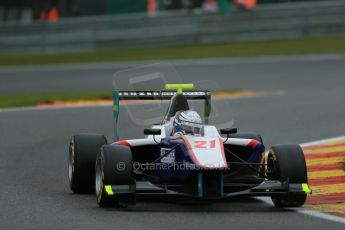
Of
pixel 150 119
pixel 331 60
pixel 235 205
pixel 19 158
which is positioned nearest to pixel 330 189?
pixel 235 205

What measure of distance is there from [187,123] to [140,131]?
6.30 meters

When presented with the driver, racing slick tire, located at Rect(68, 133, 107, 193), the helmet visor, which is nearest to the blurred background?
racing slick tire, located at Rect(68, 133, 107, 193)

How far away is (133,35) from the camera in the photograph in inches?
1384

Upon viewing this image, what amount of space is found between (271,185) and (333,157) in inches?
132

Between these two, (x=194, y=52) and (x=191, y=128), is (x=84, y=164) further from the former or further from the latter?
(x=194, y=52)

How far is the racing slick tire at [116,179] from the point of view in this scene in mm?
9539

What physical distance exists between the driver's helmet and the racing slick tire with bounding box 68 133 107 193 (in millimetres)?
908

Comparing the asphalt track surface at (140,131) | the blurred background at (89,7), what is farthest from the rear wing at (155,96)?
the blurred background at (89,7)

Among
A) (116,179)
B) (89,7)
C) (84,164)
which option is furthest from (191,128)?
(89,7)

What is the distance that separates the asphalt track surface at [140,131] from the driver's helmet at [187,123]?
0.71 metres

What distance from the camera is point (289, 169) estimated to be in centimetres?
981

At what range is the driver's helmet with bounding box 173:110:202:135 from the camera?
10219mm

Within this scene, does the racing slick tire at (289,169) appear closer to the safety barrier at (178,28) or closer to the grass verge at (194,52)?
the grass verge at (194,52)

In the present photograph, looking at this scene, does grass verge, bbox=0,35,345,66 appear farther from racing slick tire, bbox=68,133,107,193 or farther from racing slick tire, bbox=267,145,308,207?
racing slick tire, bbox=267,145,308,207
